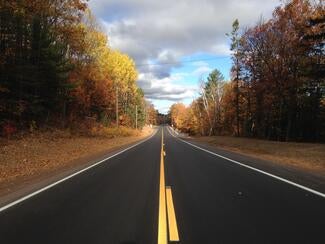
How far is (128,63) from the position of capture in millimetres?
72875

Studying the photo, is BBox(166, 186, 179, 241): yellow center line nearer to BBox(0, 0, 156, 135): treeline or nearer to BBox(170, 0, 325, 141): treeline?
BBox(0, 0, 156, 135): treeline

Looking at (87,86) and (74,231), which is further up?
(87,86)

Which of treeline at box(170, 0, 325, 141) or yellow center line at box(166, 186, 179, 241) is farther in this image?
treeline at box(170, 0, 325, 141)

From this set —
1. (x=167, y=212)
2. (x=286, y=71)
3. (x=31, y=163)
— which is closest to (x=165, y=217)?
(x=167, y=212)

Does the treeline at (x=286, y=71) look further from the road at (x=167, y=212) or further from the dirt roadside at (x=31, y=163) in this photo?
the road at (x=167, y=212)

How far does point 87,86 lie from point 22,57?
70.3 ft

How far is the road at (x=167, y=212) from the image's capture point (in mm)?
6098

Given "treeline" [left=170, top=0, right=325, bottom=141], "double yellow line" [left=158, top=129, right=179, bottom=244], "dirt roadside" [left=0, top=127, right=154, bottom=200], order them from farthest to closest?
1. "treeline" [left=170, top=0, right=325, bottom=141]
2. "dirt roadside" [left=0, top=127, right=154, bottom=200]
3. "double yellow line" [left=158, top=129, right=179, bottom=244]

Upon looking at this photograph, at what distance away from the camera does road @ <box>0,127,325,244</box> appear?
6098mm

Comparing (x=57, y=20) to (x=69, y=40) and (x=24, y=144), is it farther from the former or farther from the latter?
(x=24, y=144)

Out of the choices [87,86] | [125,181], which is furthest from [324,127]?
[125,181]

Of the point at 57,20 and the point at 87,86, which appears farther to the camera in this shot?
the point at 87,86

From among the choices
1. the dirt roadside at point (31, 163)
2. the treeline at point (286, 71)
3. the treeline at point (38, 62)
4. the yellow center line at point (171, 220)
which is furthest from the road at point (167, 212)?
the treeline at point (286, 71)

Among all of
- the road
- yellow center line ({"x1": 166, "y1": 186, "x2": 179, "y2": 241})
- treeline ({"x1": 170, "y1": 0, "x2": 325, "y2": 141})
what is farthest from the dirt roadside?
treeline ({"x1": 170, "y1": 0, "x2": 325, "y2": 141})
